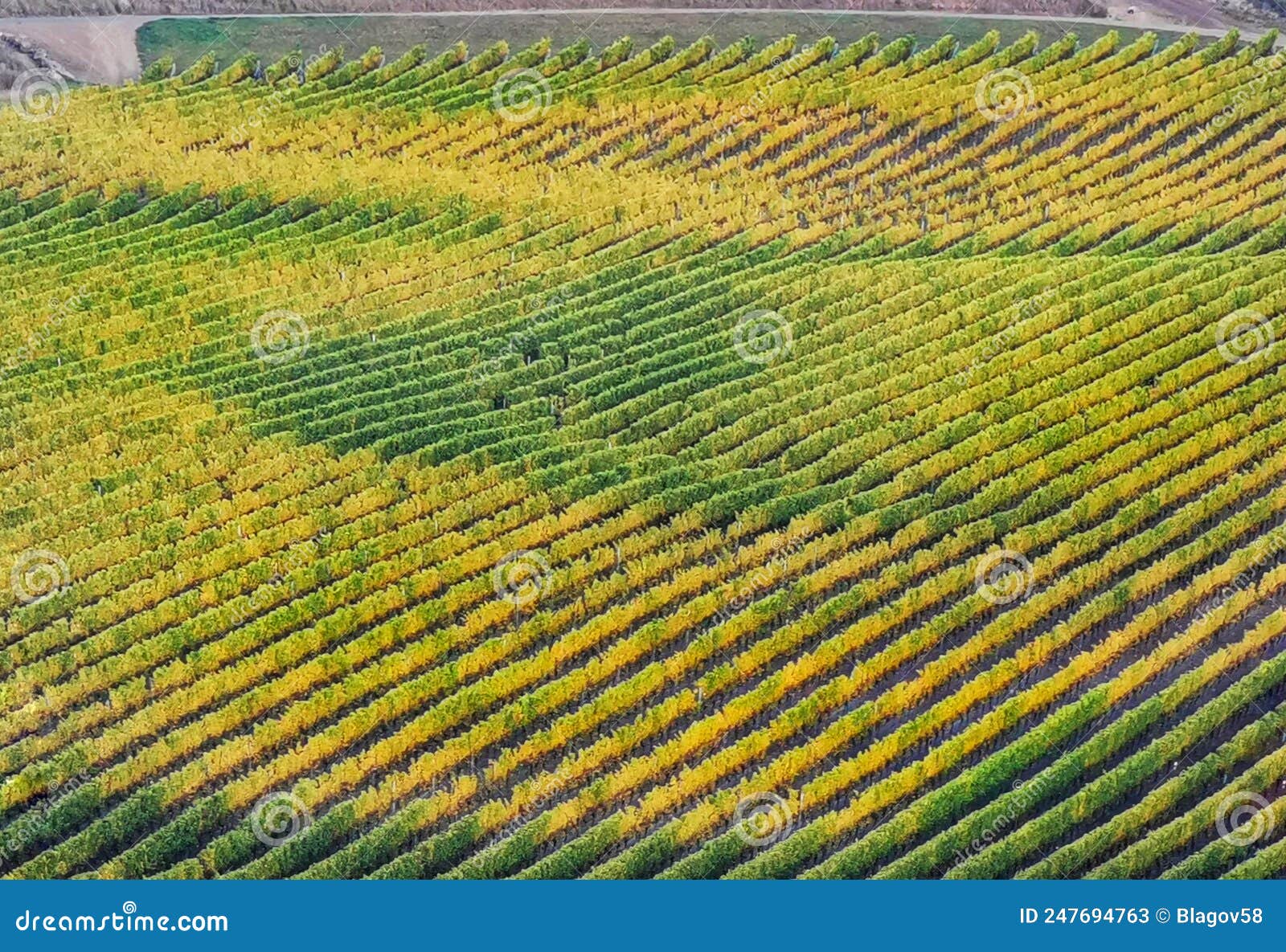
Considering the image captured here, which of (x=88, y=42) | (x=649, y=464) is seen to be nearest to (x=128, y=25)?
(x=88, y=42)

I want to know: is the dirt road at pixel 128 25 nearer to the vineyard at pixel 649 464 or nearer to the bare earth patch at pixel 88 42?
the bare earth patch at pixel 88 42

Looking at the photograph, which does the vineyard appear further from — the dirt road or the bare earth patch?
the dirt road

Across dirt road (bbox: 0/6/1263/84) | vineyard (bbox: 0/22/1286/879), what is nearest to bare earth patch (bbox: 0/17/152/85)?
dirt road (bbox: 0/6/1263/84)

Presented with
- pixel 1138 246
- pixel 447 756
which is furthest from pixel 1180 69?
pixel 447 756

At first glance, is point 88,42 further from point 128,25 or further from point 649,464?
point 649,464

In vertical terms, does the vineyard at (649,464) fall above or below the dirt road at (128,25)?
below

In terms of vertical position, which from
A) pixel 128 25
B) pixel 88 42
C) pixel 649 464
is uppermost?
pixel 128 25

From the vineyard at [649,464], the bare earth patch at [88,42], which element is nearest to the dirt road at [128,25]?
the bare earth patch at [88,42]

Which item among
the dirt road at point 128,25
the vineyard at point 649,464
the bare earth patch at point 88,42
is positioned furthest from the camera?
the dirt road at point 128,25

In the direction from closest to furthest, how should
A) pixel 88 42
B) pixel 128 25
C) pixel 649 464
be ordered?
pixel 649 464 < pixel 88 42 < pixel 128 25
